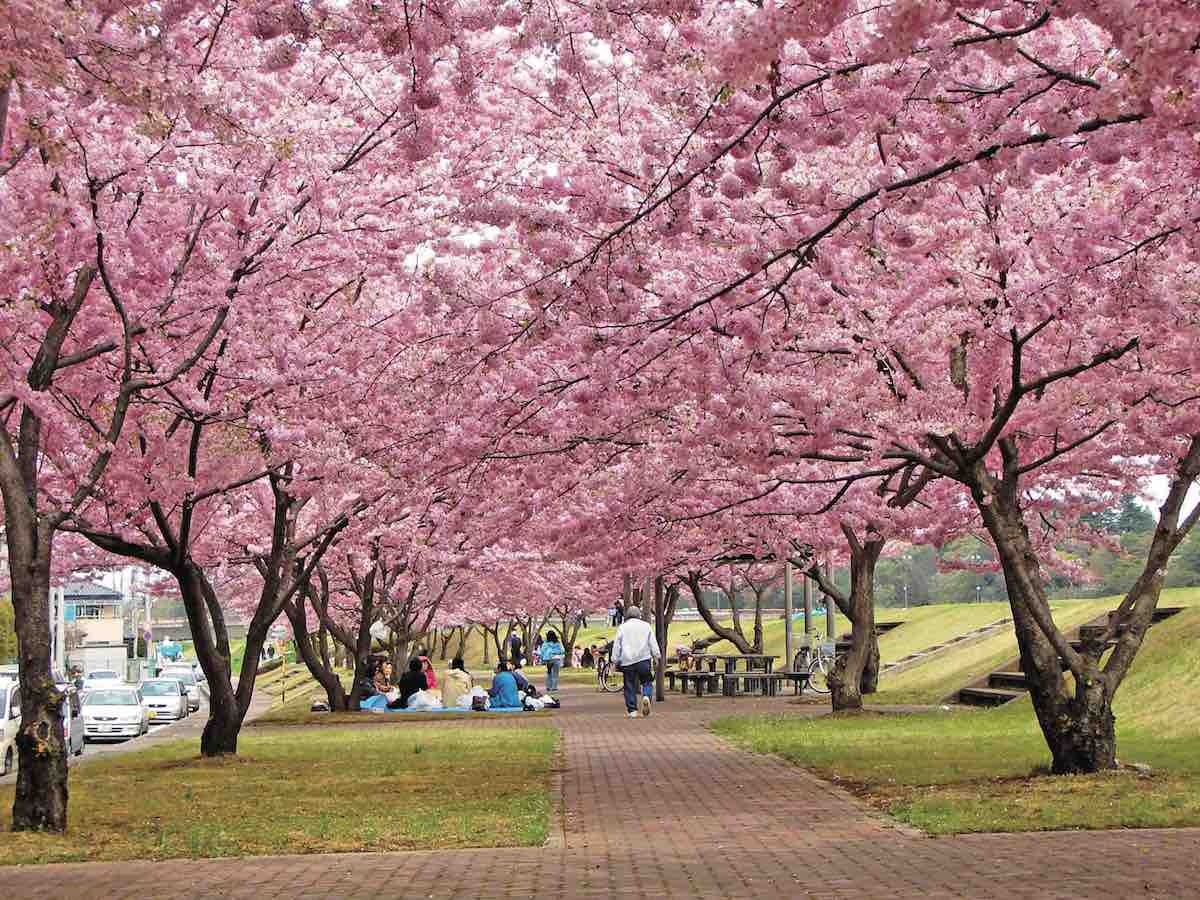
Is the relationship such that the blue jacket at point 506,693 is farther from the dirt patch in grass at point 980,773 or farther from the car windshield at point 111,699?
the car windshield at point 111,699

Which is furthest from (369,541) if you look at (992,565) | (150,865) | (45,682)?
(150,865)

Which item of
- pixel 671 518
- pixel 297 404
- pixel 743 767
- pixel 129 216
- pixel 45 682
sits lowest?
pixel 743 767

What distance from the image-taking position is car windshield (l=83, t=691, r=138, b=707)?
3906 centimetres

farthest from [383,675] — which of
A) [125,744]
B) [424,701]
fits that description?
[125,744]

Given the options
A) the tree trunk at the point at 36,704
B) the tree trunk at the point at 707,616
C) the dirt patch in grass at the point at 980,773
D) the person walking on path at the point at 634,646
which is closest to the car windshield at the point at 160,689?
the tree trunk at the point at 707,616

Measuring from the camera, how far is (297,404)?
57.8ft

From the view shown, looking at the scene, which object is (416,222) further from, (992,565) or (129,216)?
(992,565)

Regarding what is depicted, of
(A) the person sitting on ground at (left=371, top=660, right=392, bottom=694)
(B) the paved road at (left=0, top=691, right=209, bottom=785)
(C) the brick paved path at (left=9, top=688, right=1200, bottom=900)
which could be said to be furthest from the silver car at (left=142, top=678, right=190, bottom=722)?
(C) the brick paved path at (left=9, top=688, right=1200, bottom=900)

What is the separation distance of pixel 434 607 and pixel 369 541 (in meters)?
13.7

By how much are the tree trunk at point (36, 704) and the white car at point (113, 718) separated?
27170 mm

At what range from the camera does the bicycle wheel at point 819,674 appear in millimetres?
36406

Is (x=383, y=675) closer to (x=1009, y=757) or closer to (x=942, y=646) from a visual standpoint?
(x=942, y=646)

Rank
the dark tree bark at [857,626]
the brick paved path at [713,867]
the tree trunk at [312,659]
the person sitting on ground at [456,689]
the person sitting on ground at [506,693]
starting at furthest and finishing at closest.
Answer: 1. the person sitting on ground at [456,689]
2. the person sitting on ground at [506,693]
3. the tree trunk at [312,659]
4. the dark tree bark at [857,626]
5. the brick paved path at [713,867]

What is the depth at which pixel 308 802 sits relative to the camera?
13.6m
